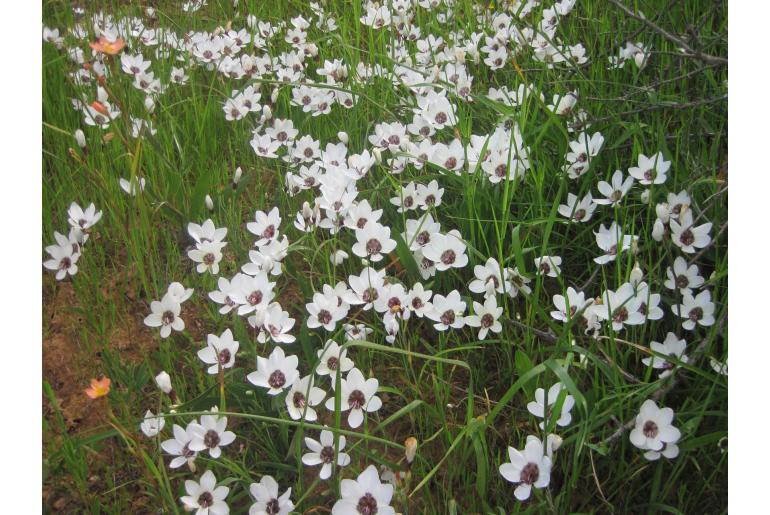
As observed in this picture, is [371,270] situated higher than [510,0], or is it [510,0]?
[510,0]

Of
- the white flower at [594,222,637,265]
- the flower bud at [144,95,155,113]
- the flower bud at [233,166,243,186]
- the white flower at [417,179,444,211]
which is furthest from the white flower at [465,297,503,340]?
the flower bud at [144,95,155,113]

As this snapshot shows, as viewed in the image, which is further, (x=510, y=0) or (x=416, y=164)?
(x=510, y=0)

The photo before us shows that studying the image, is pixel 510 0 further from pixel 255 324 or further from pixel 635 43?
pixel 255 324

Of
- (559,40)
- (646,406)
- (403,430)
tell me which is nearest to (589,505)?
(646,406)

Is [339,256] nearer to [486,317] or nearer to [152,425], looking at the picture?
[486,317]

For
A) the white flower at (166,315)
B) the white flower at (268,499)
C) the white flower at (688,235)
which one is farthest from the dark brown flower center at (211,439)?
the white flower at (688,235)

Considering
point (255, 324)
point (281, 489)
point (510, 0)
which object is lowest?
point (281, 489)

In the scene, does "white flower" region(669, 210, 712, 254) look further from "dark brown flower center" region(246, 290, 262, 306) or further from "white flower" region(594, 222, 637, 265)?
"dark brown flower center" region(246, 290, 262, 306)

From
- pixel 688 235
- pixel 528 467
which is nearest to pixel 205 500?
pixel 528 467
